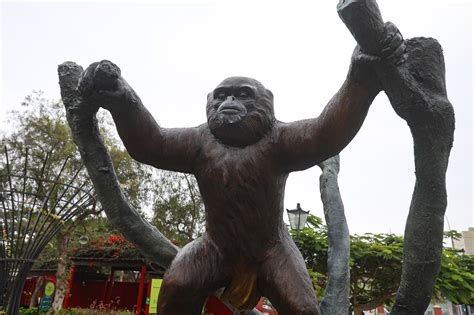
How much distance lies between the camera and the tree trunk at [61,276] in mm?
11672

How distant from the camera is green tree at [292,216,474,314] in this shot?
22.7ft

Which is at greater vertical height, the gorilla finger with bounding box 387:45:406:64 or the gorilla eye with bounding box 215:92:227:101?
the gorilla eye with bounding box 215:92:227:101

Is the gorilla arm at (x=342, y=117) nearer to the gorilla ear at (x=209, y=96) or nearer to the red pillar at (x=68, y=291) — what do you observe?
the gorilla ear at (x=209, y=96)

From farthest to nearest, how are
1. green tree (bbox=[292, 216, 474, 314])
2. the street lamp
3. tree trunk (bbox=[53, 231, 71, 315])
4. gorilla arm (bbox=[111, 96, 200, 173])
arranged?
tree trunk (bbox=[53, 231, 71, 315]), green tree (bbox=[292, 216, 474, 314]), the street lamp, gorilla arm (bbox=[111, 96, 200, 173])

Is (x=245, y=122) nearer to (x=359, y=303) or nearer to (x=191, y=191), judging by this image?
(x=359, y=303)

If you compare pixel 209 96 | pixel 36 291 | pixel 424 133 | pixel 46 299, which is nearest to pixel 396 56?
pixel 424 133

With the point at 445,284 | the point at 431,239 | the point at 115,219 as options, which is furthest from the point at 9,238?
the point at 445,284

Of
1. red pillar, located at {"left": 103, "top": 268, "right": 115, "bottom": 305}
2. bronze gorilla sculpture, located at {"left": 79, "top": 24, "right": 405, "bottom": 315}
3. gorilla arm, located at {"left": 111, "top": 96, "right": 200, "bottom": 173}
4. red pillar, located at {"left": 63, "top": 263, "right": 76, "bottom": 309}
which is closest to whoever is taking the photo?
bronze gorilla sculpture, located at {"left": 79, "top": 24, "right": 405, "bottom": 315}

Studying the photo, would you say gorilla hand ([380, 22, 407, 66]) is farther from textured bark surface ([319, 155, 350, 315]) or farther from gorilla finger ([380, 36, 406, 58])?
textured bark surface ([319, 155, 350, 315])

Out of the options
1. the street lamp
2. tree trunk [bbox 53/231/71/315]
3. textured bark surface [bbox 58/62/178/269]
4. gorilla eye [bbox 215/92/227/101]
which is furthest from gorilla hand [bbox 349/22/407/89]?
tree trunk [bbox 53/231/71/315]

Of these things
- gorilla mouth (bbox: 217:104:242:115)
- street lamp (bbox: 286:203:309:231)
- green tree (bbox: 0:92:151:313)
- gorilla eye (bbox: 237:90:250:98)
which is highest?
green tree (bbox: 0:92:151:313)

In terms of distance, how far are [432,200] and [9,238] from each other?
17.1ft

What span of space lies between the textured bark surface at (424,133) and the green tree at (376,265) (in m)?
5.39

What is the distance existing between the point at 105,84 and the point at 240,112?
586 mm
